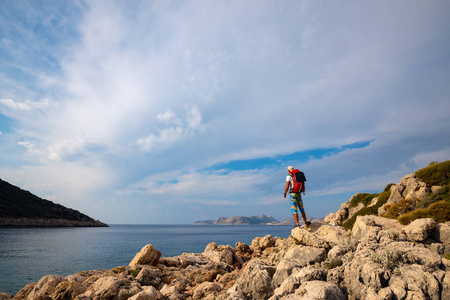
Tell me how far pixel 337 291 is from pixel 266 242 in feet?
62.5

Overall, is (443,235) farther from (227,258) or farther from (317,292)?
(227,258)

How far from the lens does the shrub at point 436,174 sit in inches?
1017

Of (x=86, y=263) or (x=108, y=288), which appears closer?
(x=108, y=288)

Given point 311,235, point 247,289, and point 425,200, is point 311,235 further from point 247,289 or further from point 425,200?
point 425,200

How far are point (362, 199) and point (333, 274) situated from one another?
134 ft

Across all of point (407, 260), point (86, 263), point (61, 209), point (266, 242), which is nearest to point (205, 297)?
point (407, 260)

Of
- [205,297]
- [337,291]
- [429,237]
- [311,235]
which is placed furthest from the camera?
[311,235]

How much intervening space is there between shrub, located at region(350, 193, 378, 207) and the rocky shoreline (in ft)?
107

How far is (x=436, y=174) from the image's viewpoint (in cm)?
2645

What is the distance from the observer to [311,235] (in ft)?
43.2

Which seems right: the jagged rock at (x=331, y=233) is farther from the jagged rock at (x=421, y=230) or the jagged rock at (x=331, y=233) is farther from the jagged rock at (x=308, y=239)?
the jagged rock at (x=421, y=230)

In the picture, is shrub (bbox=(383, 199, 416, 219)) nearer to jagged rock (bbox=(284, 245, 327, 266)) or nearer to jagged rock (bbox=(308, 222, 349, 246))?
jagged rock (bbox=(308, 222, 349, 246))

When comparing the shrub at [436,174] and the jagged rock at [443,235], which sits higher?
the shrub at [436,174]

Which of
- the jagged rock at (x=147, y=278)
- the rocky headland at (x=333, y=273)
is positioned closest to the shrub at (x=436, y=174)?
the rocky headland at (x=333, y=273)
